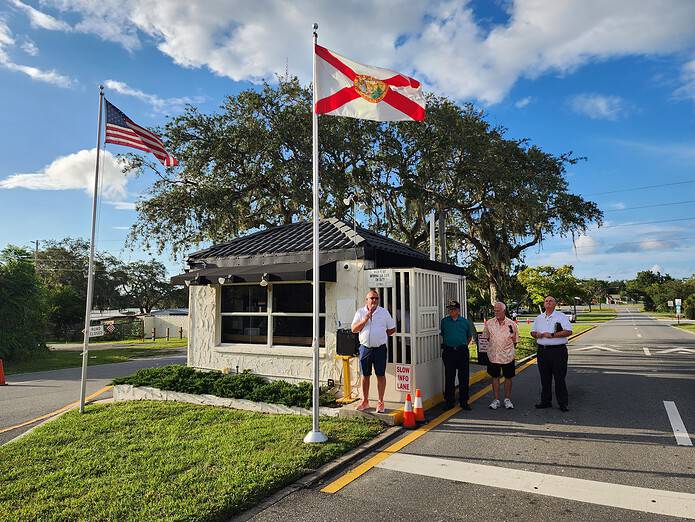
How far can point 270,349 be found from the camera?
9102mm

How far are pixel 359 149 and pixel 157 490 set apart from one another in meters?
13.8

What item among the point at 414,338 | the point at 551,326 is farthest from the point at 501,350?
the point at 414,338

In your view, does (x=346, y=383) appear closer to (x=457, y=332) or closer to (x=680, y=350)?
(x=457, y=332)

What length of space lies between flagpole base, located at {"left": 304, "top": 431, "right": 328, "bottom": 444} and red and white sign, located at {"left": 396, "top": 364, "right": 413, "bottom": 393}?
6.69 ft

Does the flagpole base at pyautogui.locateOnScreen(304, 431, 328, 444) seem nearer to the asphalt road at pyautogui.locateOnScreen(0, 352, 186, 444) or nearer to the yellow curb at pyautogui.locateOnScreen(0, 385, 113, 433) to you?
the asphalt road at pyautogui.locateOnScreen(0, 352, 186, 444)

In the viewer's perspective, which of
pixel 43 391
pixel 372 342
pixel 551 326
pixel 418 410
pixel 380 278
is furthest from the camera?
pixel 43 391

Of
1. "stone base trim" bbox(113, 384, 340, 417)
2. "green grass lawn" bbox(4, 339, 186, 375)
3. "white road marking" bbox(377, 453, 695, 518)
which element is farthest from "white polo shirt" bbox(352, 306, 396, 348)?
"green grass lawn" bbox(4, 339, 186, 375)

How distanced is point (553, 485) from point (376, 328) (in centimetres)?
319

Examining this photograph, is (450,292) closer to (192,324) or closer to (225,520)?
(192,324)

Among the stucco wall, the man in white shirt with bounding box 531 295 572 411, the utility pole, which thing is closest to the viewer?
the man in white shirt with bounding box 531 295 572 411

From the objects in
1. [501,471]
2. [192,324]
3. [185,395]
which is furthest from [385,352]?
[192,324]

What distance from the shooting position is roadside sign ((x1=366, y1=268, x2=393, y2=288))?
7.66 meters

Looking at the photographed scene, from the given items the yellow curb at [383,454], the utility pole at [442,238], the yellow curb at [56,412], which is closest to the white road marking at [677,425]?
the yellow curb at [383,454]

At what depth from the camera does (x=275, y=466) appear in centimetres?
481
